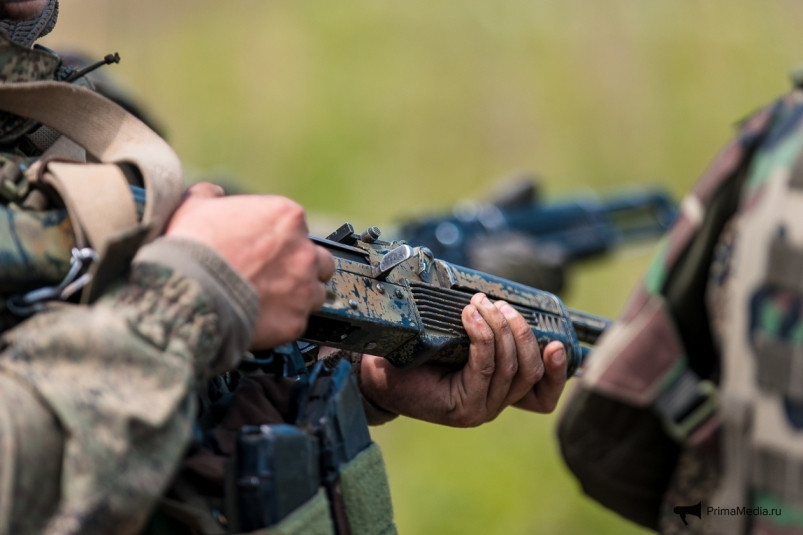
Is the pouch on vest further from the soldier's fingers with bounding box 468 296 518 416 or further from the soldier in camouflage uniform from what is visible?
the soldier's fingers with bounding box 468 296 518 416

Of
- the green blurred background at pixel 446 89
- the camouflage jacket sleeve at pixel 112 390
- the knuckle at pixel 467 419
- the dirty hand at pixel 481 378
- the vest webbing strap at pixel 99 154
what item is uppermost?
the vest webbing strap at pixel 99 154

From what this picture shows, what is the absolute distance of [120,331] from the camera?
72.3 inches

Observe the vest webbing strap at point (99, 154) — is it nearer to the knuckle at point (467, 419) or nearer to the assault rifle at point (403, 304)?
the assault rifle at point (403, 304)

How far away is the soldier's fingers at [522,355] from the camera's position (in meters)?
2.75

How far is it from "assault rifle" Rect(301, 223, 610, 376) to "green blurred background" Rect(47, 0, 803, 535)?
579cm

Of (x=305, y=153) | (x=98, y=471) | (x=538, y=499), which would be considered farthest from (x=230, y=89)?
(x=98, y=471)

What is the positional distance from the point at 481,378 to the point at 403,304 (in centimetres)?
29

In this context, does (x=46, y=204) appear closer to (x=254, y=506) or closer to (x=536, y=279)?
(x=254, y=506)

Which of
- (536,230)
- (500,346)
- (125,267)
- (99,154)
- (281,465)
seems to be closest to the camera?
(125,267)

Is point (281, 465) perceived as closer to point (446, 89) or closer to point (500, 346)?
point (500, 346)

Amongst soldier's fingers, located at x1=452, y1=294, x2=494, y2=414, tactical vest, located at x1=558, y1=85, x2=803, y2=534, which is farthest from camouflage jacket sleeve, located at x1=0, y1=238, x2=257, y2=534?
soldier's fingers, located at x1=452, y1=294, x2=494, y2=414

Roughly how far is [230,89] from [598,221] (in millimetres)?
4505

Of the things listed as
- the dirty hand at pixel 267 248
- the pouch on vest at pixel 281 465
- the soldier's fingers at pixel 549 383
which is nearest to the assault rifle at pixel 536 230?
the soldier's fingers at pixel 549 383

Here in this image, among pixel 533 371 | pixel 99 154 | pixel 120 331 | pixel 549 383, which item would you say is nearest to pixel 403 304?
pixel 533 371
